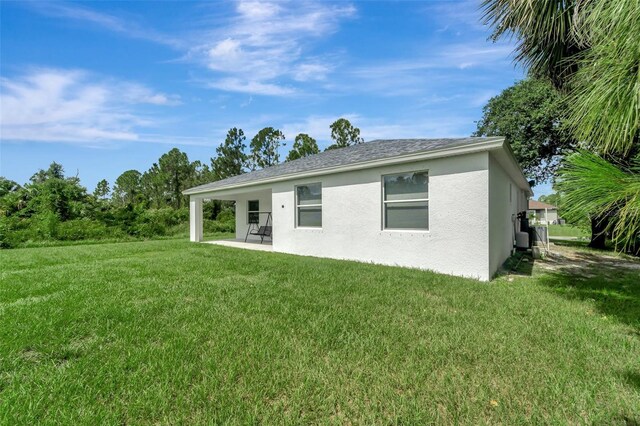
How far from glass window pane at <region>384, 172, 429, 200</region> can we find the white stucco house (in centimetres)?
3

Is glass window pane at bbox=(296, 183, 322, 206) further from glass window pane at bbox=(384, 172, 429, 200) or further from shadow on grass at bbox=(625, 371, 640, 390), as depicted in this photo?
shadow on grass at bbox=(625, 371, 640, 390)

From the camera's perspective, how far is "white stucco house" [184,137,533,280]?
6234 millimetres

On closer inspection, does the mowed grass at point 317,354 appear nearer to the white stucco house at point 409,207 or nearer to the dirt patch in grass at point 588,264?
the white stucco house at point 409,207

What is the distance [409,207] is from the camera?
7324 millimetres

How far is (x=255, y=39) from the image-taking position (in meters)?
7.91

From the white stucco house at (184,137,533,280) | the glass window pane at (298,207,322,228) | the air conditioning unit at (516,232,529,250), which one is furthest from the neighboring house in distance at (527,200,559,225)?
the glass window pane at (298,207,322,228)

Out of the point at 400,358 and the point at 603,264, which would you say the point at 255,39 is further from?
the point at 603,264

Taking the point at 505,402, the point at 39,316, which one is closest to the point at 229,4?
the point at 39,316

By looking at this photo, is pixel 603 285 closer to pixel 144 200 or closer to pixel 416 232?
pixel 416 232

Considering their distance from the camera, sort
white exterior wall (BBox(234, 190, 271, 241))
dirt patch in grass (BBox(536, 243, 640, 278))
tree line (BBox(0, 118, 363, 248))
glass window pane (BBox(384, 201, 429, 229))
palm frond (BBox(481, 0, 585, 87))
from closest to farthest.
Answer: palm frond (BBox(481, 0, 585, 87)) < glass window pane (BBox(384, 201, 429, 229)) < dirt patch in grass (BBox(536, 243, 640, 278)) < tree line (BBox(0, 118, 363, 248)) < white exterior wall (BBox(234, 190, 271, 241))

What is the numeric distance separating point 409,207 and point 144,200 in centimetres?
2020

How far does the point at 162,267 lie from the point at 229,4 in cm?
670

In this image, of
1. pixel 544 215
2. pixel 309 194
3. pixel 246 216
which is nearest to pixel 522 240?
pixel 544 215

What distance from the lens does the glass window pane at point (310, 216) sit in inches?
378
